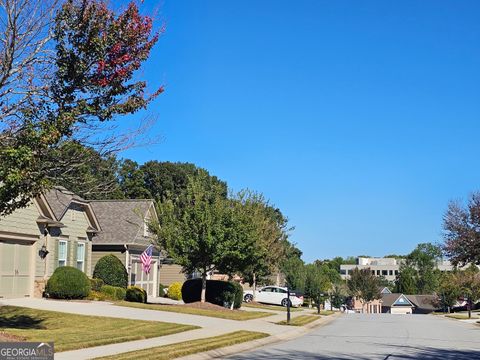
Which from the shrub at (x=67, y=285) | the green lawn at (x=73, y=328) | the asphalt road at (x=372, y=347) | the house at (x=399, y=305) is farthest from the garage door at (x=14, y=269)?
the house at (x=399, y=305)

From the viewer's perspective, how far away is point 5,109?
1471cm

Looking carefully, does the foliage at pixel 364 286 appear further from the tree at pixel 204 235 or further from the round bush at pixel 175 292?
the tree at pixel 204 235

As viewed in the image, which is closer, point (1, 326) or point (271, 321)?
point (1, 326)

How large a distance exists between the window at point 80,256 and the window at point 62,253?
1.68 m

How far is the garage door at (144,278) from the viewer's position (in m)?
40.8

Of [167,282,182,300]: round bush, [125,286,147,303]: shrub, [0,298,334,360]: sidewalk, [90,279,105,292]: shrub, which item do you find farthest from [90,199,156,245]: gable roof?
[0,298,334,360]: sidewalk

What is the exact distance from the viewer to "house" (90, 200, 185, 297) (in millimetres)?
39812

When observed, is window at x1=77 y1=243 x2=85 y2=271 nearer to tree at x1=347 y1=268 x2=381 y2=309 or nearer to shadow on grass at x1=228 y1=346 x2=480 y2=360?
shadow on grass at x1=228 y1=346 x2=480 y2=360

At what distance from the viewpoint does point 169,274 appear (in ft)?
167

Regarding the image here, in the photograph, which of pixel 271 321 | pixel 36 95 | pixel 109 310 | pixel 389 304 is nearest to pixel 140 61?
pixel 36 95

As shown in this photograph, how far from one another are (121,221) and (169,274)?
1021 cm

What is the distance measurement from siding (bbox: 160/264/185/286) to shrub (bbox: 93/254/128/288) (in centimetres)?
1376

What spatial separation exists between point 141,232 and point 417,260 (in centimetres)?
11460

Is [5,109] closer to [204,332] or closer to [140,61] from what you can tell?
[140,61]
